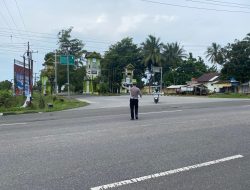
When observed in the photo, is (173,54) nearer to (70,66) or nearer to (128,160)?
(70,66)

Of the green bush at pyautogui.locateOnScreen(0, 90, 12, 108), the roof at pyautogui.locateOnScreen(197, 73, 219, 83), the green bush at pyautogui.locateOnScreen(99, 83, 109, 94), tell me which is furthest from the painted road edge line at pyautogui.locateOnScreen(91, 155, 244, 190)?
the roof at pyautogui.locateOnScreen(197, 73, 219, 83)

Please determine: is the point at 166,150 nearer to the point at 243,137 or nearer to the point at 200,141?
the point at 200,141

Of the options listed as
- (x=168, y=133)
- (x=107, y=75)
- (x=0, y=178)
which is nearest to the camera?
(x=0, y=178)

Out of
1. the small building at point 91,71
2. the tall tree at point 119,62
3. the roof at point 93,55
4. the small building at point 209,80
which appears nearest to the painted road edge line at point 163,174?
the small building at point 91,71

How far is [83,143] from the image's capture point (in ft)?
28.9

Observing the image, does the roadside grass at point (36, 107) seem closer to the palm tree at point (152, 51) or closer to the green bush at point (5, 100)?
the green bush at point (5, 100)

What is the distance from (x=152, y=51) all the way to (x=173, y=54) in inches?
305

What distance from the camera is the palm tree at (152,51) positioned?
302 feet

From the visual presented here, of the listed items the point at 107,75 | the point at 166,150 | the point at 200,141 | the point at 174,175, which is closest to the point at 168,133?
the point at 200,141

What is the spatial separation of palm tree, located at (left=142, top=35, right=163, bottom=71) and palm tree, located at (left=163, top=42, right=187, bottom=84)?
10.1 ft

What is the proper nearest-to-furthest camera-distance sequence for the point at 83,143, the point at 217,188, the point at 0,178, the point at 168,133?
the point at 217,188
the point at 0,178
the point at 83,143
the point at 168,133

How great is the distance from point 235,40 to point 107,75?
41.1 meters

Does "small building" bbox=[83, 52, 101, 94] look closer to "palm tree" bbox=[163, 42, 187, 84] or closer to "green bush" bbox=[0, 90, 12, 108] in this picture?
"palm tree" bbox=[163, 42, 187, 84]

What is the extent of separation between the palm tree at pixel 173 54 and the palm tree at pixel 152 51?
3.08 meters
